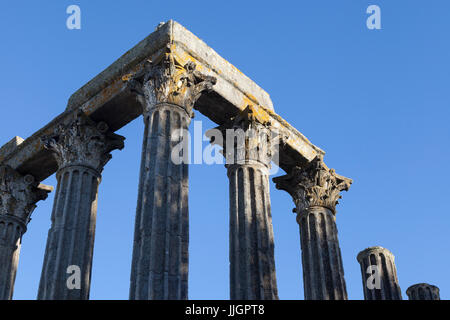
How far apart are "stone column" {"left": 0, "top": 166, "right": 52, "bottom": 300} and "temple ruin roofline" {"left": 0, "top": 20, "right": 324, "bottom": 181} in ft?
3.45

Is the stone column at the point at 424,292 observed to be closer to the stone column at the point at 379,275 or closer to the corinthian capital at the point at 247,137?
the stone column at the point at 379,275

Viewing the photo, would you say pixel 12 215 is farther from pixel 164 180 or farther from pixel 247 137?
pixel 164 180

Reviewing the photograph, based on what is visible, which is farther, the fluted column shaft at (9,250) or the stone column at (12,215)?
the stone column at (12,215)

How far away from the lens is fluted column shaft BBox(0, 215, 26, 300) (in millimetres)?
32156

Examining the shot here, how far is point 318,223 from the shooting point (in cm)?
3228

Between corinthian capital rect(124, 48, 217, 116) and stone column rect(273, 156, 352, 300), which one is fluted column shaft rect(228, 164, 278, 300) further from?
stone column rect(273, 156, 352, 300)

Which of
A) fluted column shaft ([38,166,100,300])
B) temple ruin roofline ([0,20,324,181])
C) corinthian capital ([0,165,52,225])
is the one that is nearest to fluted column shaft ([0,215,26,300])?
corinthian capital ([0,165,52,225])

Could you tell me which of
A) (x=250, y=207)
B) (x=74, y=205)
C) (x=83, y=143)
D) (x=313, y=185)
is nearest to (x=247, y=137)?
(x=250, y=207)

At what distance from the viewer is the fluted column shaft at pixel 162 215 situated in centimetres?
2136

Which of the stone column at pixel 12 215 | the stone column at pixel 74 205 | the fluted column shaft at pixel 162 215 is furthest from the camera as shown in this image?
the stone column at pixel 12 215

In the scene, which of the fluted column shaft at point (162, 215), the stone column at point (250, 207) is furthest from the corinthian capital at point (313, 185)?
the fluted column shaft at point (162, 215)

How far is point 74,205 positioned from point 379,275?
1620cm

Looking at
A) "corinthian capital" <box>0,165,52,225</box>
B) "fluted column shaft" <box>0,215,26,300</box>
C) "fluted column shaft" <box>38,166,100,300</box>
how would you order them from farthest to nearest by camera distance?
"corinthian capital" <box>0,165,52,225</box>
"fluted column shaft" <box>0,215,26,300</box>
"fluted column shaft" <box>38,166,100,300</box>

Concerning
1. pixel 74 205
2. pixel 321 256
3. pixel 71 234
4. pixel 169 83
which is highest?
pixel 169 83
